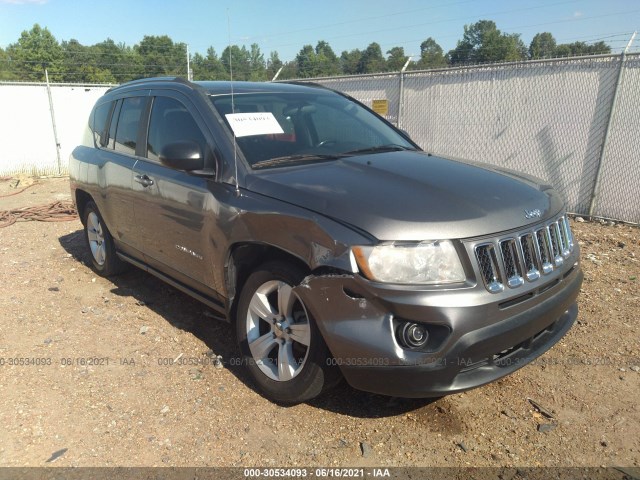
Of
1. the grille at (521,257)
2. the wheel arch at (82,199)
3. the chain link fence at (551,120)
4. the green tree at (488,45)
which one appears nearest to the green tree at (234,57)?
the grille at (521,257)

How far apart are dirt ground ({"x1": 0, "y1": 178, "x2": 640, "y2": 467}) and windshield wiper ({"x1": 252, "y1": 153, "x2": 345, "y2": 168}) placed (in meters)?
1.42

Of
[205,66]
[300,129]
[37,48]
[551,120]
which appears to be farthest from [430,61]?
[37,48]

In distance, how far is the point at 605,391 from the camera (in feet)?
10.3

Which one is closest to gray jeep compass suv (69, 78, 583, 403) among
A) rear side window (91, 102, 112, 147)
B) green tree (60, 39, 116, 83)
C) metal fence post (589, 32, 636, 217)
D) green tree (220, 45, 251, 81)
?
green tree (220, 45, 251, 81)

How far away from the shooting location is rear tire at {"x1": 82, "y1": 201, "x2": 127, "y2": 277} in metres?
5.05

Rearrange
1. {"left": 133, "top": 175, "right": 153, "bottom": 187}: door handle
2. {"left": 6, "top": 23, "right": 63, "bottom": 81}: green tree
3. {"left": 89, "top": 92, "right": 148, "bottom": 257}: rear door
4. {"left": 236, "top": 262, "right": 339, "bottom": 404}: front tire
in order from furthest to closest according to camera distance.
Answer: {"left": 6, "top": 23, "right": 63, "bottom": 81}: green tree, {"left": 89, "top": 92, "right": 148, "bottom": 257}: rear door, {"left": 133, "top": 175, "right": 153, "bottom": 187}: door handle, {"left": 236, "top": 262, "right": 339, "bottom": 404}: front tire

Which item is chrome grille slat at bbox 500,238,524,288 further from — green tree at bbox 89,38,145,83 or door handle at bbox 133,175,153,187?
green tree at bbox 89,38,145,83

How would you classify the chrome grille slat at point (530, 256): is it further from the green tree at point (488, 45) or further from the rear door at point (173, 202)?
the green tree at point (488, 45)

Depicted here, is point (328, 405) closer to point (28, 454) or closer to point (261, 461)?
point (261, 461)

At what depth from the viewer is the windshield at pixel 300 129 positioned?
3.26 m

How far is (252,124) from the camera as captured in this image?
3.33m

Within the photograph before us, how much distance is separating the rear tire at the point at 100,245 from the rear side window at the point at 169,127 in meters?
1.45

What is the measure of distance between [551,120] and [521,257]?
610cm

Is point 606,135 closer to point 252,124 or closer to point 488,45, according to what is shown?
point 252,124
